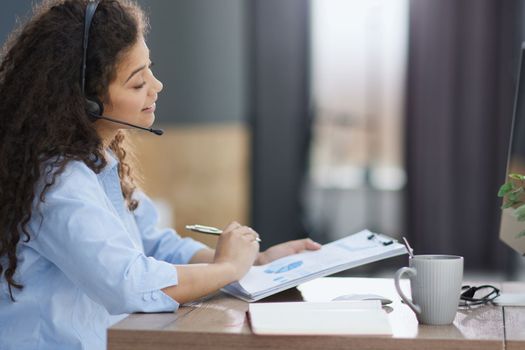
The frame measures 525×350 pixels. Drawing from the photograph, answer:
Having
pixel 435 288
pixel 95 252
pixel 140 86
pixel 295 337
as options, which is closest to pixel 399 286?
pixel 435 288

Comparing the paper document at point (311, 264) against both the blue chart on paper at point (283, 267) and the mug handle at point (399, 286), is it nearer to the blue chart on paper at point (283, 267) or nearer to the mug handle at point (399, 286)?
the blue chart on paper at point (283, 267)

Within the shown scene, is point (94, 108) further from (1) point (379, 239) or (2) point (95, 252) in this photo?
(1) point (379, 239)

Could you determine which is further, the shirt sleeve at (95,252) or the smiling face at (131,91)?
the smiling face at (131,91)

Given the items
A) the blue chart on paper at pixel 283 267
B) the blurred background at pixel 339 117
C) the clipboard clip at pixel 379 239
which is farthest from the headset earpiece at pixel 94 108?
the blurred background at pixel 339 117

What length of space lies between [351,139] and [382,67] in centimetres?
49

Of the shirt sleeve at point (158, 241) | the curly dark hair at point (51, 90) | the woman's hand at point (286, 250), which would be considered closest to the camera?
the curly dark hair at point (51, 90)

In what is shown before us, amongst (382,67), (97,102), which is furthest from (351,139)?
(97,102)

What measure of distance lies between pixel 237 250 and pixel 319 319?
31 cm

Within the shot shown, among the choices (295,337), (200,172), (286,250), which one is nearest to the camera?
(295,337)

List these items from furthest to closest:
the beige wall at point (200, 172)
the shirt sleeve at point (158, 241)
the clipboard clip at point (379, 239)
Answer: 1. the beige wall at point (200, 172)
2. the shirt sleeve at point (158, 241)
3. the clipboard clip at point (379, 239)

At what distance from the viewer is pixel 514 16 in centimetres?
491

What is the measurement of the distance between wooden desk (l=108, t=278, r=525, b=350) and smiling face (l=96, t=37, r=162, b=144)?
1.29ft

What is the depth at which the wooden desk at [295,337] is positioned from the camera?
1089mm

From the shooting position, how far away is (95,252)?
124cm
